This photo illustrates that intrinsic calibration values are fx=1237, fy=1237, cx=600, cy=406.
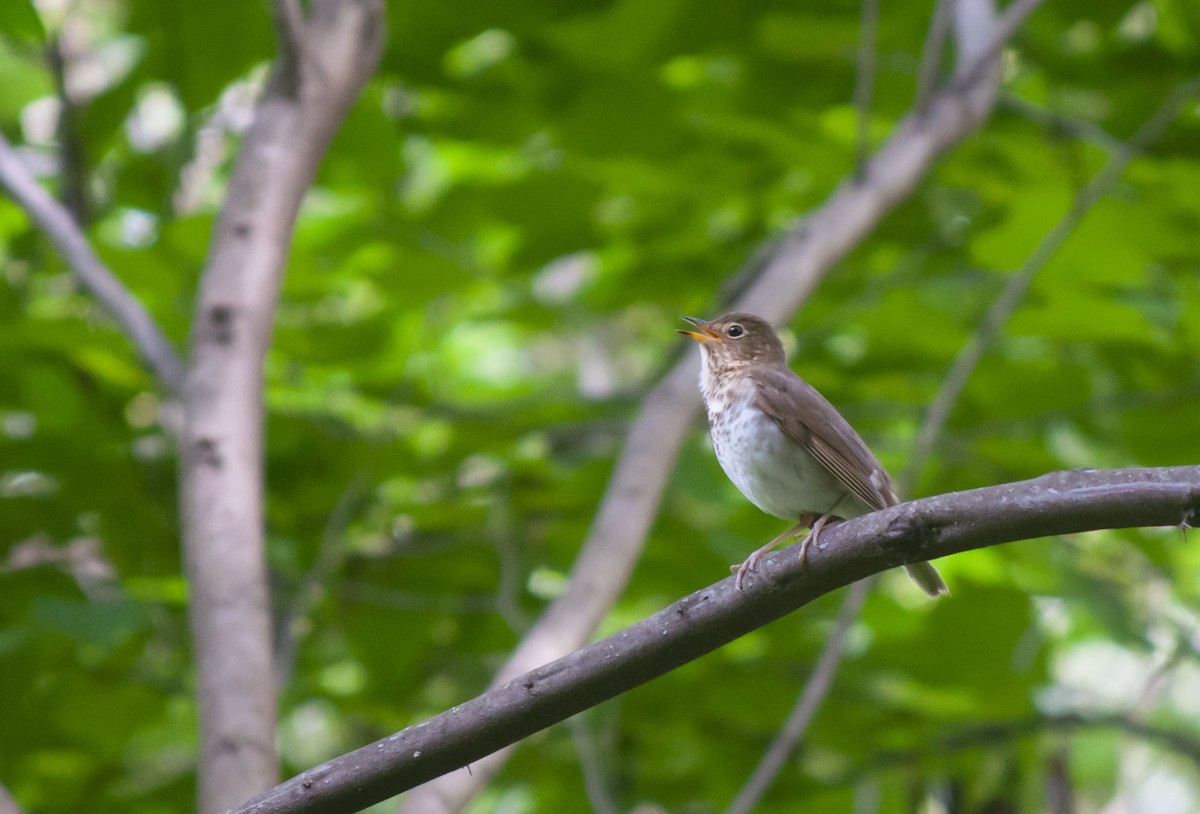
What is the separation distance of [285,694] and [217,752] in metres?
1.51

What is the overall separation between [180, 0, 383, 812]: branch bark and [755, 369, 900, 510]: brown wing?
4.65ft

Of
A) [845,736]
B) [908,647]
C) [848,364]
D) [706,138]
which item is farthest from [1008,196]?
[845,736]

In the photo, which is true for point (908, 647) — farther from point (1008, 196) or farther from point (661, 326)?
point (661, 326)

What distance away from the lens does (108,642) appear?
10.0ft

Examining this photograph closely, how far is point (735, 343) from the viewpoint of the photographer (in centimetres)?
416

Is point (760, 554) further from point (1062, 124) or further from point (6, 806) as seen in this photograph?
point (1062, 124)

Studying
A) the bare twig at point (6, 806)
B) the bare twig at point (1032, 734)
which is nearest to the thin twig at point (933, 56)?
the bare twig at point (1032, 734)

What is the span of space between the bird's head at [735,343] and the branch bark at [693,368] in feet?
0.38

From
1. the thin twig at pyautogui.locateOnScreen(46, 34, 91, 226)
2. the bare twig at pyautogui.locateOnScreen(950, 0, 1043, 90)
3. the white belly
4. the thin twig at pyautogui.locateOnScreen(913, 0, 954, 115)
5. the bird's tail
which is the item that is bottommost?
the bird's tail

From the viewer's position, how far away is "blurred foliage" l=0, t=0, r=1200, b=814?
13.4 ft

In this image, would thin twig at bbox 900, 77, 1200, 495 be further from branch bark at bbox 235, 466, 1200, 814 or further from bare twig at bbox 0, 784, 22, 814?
bare twig at bbox 0, 784, 22, 814

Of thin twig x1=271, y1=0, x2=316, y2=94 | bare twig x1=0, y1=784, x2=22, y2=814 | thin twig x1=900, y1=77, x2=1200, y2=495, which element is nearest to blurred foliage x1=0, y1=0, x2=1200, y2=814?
thin twig x1=900, y1=77, x2=1200, y2=495

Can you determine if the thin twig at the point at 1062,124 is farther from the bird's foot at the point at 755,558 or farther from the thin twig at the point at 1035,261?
the bird's foot at the point at 755,558

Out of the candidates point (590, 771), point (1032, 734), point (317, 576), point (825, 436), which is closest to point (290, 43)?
point (317, 576)
